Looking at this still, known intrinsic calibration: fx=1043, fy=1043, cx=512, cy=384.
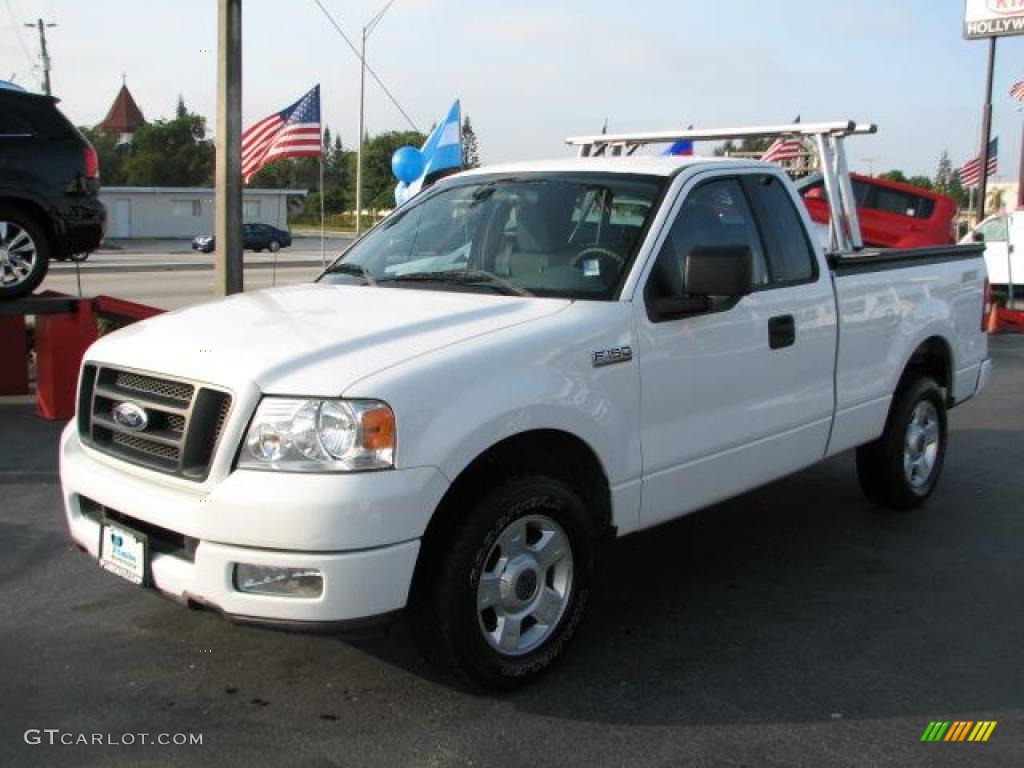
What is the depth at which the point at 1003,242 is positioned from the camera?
2008cm

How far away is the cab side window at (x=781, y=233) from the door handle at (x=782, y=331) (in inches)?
7.9

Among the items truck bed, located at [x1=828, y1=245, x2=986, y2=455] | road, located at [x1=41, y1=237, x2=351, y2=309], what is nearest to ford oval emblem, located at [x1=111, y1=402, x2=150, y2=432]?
truck bed, located at [x1=828, y1=245, x2=986, y2=455]

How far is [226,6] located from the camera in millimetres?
9273

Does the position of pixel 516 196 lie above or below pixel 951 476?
above

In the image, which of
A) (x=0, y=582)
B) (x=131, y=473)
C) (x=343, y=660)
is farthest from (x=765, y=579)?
(x=0, y=582)

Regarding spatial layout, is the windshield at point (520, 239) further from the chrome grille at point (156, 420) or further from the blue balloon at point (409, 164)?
the blue balloon at point (409, 164)

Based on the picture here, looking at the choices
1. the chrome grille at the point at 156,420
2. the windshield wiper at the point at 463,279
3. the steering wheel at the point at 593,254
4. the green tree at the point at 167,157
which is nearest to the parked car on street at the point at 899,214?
the steering wheel at the point at 593,254

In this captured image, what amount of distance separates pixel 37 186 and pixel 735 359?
247 inches

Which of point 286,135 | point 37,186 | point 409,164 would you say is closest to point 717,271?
point 37,186

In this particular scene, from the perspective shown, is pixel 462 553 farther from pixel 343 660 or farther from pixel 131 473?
pixel 131 473

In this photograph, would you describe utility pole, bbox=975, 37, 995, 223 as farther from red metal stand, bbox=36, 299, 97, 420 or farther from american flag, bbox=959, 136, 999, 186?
red metal stand, bbox=36, 299, 97, 420

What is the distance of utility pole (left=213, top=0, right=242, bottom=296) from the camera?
9344 millimetres

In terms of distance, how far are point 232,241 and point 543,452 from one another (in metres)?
6.63

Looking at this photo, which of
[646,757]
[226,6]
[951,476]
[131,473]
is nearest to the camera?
[646,757]
